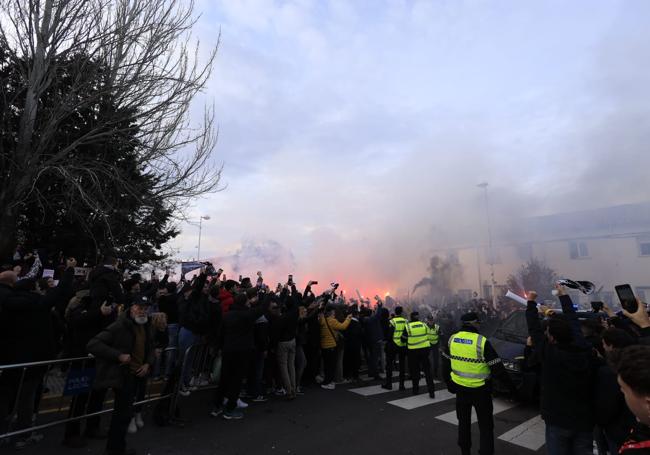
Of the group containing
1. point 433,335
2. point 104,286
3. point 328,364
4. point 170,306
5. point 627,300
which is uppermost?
point 104,286

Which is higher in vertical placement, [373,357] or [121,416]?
[121,416]

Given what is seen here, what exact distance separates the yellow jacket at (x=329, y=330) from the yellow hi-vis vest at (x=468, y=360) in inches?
160

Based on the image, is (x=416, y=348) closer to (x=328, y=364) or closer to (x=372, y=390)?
(x=372, y=390)

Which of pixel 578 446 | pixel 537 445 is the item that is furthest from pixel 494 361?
pixel 537 445

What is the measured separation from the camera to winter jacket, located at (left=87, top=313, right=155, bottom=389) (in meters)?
4.04

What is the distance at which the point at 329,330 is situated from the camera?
832 centimetres

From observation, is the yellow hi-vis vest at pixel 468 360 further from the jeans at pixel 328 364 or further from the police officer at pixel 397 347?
the jeans at pixel 328 364

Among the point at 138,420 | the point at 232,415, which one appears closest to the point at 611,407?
the point at 232,415

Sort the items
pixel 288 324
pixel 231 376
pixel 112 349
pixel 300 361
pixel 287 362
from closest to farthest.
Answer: pixel 112 349
pixel 231 376
pixel 288 324
pixel 287 362
pixel 300 361

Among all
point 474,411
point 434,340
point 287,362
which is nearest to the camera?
point 474,411

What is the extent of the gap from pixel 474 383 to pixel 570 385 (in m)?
1.06

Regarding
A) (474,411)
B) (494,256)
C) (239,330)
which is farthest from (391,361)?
(494,256)

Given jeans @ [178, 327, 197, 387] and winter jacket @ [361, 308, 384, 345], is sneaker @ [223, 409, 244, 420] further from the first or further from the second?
winter jacket @ [361, 308, 384, 345]

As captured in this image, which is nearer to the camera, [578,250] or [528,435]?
[528,435]
